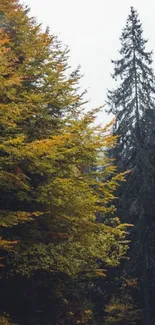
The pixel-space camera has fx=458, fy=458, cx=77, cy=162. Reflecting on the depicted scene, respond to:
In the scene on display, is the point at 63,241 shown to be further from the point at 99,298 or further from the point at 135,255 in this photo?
the point at 99,298

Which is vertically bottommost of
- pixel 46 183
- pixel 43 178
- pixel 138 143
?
pixel 46 183

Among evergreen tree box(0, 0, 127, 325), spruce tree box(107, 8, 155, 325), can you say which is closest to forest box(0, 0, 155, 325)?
evergreen tree box(0, 0, 127, 325)

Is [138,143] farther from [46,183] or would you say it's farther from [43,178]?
[46,183]

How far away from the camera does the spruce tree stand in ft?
84.3

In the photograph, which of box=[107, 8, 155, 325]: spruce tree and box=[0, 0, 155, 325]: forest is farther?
box=[107, 8, 155, 325]: spruce tree

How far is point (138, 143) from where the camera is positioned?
86.2ft

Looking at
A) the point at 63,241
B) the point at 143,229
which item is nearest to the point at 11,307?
the point at 63,241

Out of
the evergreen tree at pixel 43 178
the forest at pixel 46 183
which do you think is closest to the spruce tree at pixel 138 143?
the forest at pixel 46 183

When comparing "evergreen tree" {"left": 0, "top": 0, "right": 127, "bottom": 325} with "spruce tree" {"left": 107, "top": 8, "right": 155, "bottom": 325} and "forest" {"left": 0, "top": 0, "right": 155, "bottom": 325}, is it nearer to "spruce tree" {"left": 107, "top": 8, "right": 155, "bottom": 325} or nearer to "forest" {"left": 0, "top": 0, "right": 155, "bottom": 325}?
"forest" {"left": 0, "top": 0, "right": 155, "bottom": 325}

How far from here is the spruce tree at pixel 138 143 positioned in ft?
84.3

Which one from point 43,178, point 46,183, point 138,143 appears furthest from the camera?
point 138,143

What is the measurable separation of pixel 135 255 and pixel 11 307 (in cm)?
1432

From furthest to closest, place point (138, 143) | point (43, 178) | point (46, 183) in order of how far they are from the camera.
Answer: point (138, 143), point (43, 178), point (46, 183)

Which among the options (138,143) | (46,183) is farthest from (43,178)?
(138,143)
